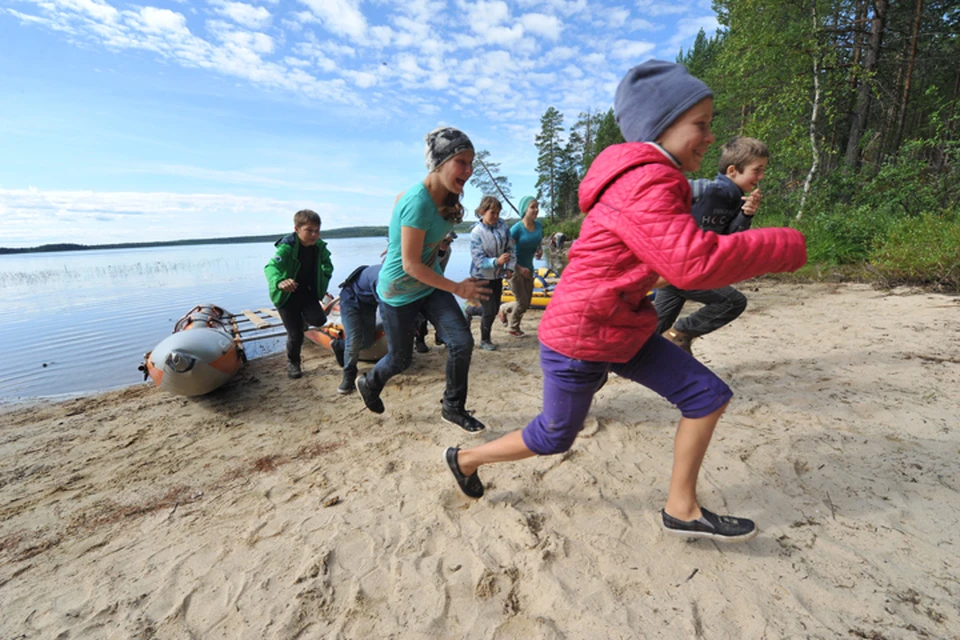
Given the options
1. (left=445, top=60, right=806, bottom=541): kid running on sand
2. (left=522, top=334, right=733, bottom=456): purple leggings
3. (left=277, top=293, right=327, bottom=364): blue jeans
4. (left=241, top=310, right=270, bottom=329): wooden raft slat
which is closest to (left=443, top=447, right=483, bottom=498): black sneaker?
(left=445, top=60, right=806, bottom=541): kid running on sand

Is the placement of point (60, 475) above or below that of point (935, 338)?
below

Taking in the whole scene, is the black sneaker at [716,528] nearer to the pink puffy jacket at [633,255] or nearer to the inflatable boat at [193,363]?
the pink puffy jacket at [633,255]

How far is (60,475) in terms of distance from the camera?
3.30 metres

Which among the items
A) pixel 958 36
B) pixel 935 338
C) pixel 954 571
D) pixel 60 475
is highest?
pixel 958 36

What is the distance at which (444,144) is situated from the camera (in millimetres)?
2697

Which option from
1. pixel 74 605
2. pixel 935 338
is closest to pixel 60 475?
pixel 74 605

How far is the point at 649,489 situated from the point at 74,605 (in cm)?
293

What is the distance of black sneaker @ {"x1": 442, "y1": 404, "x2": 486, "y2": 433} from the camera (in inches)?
132

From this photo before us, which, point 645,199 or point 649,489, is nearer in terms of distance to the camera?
point 645,199

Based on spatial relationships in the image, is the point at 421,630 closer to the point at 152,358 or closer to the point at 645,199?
the point at 645,199

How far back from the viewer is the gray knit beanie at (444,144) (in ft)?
8.83

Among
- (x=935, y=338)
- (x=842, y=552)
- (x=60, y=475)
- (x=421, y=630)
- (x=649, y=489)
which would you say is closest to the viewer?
(x=421, y=630)

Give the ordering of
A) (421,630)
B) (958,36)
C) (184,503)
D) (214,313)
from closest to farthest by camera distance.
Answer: (421,630) < (184,503) < (214,313) < (958,36)

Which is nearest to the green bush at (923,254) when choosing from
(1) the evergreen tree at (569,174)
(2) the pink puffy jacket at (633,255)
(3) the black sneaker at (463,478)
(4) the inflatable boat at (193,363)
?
(2) the pink puffy jacket at (633,255)
